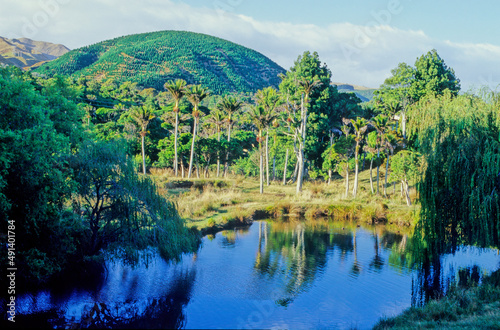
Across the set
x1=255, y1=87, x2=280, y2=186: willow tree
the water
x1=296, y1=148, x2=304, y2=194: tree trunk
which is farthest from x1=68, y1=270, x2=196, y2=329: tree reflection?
x1=255, y1=87, x2=280, y2=186: willow tree

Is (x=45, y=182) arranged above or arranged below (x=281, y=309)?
above

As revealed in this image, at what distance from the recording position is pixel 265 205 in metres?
38.5

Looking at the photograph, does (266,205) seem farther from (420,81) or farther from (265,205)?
(420,81)

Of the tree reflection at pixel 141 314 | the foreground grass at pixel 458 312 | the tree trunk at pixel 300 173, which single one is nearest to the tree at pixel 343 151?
the tree trunk at pixel 300 173

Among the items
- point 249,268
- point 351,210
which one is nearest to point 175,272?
point 249,268

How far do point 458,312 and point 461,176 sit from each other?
5.68 metres

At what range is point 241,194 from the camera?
1658 inches

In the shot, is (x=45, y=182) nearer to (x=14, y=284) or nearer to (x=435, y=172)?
(x=14, y=284)

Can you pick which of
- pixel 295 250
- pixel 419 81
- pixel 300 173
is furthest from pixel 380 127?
pixel 295 250

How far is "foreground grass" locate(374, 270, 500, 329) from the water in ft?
4.11

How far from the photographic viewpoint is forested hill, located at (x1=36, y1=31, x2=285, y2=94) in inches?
5438

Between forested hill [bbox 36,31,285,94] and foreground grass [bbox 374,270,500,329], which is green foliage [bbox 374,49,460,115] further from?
forested hill [bbox 36,31,285,94]

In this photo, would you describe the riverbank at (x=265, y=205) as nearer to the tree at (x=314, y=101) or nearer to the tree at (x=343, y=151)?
the tree at (x=343, y=151)

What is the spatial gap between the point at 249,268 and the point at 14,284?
1085 centimetres
